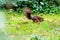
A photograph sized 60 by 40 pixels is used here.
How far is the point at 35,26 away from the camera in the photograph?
7.18 metres

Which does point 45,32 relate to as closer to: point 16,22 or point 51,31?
point 51,31

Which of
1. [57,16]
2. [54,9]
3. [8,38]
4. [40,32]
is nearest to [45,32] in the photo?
[40,32]

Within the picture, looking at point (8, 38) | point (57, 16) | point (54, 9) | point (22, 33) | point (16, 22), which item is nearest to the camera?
point (8, 38)

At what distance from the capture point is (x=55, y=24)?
24.0 ft

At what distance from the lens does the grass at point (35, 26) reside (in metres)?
6.35

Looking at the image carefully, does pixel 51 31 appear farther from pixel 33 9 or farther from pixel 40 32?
pixel 33 9

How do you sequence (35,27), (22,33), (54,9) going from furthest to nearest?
(54,9) < (35,27) < (22,33)

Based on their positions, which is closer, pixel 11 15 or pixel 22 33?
pixel 22 33

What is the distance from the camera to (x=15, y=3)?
9367mm

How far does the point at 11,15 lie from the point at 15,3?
88cm

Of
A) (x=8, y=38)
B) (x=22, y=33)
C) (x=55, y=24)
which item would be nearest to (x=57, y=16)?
(x=55, y=24)

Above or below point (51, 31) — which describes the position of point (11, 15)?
above

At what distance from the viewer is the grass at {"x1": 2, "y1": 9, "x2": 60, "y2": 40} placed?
250 inches

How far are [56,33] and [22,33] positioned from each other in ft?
3.01
